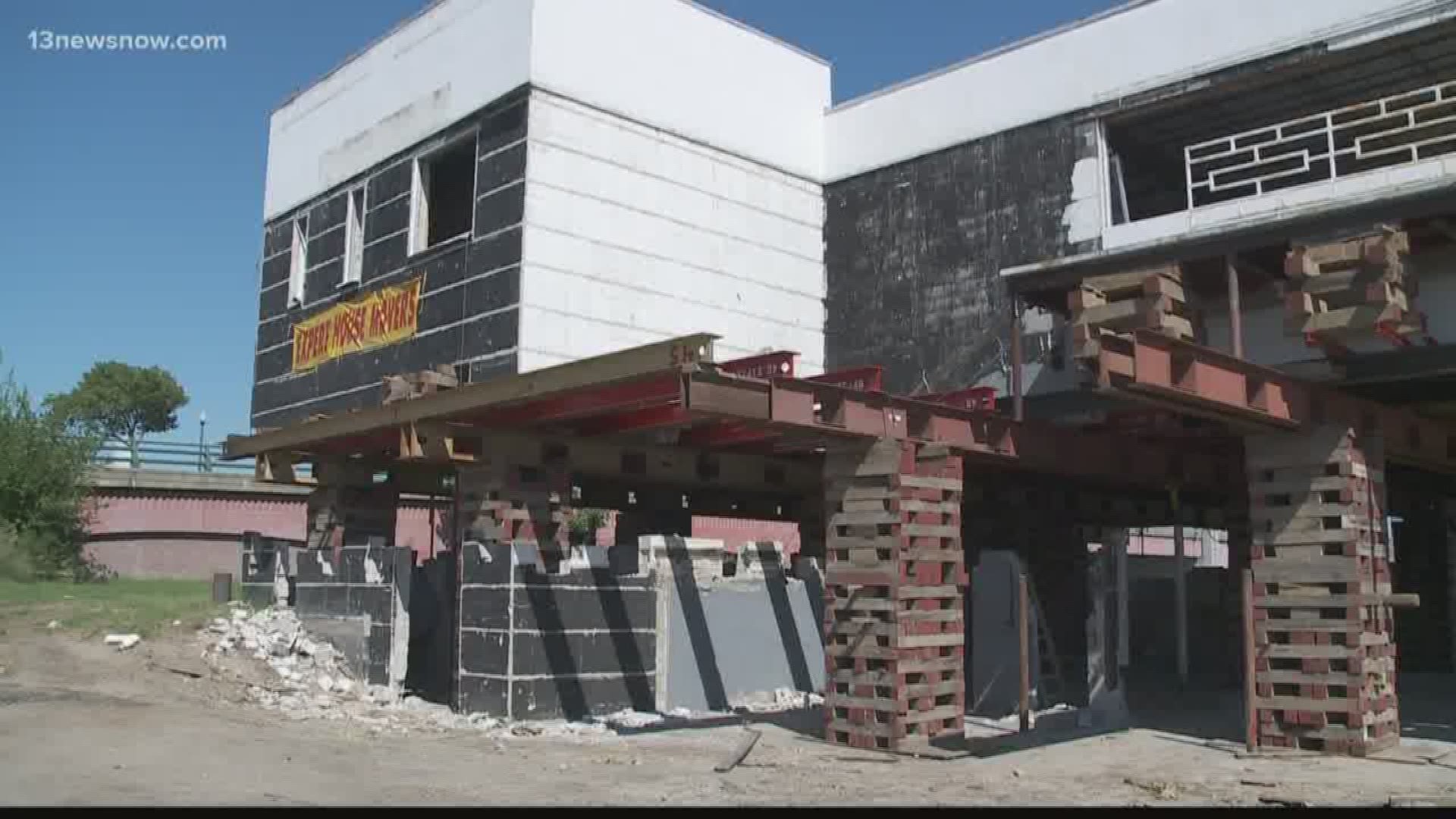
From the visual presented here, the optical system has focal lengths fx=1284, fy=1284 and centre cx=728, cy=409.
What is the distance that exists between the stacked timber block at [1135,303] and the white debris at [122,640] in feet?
40.3

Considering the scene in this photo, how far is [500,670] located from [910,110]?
13804 millimetres

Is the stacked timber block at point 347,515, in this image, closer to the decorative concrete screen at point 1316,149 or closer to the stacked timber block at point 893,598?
the stacked timber block at point 893,598

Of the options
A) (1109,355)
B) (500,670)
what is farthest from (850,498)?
(500,670)

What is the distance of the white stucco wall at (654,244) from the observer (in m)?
21.1

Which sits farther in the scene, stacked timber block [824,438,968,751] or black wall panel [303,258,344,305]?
black wall panel [303,258,344,305]

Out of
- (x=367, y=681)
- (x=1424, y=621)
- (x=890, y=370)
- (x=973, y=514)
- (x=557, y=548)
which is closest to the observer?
(x=557, y=548)

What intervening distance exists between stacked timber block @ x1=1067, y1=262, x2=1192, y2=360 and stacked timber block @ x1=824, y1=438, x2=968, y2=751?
8.50 feet

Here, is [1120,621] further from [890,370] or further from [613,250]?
[613,250]

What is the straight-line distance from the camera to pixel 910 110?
23844 mm

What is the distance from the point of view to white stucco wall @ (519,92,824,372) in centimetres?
2106

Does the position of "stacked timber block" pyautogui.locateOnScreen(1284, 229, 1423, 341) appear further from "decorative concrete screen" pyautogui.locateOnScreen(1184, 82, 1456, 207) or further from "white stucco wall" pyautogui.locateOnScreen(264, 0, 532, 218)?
"white stucco wall" pyautogui.locateOnScreen(264, 0, 532, 218)

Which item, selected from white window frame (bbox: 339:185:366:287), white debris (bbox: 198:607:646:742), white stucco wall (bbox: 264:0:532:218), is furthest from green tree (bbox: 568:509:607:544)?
white debris (bbox: 198:607:646:742)

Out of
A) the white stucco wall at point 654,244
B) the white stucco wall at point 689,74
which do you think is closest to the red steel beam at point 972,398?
the white stucco wall at point 654,244

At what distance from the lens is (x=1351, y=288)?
13.5m
